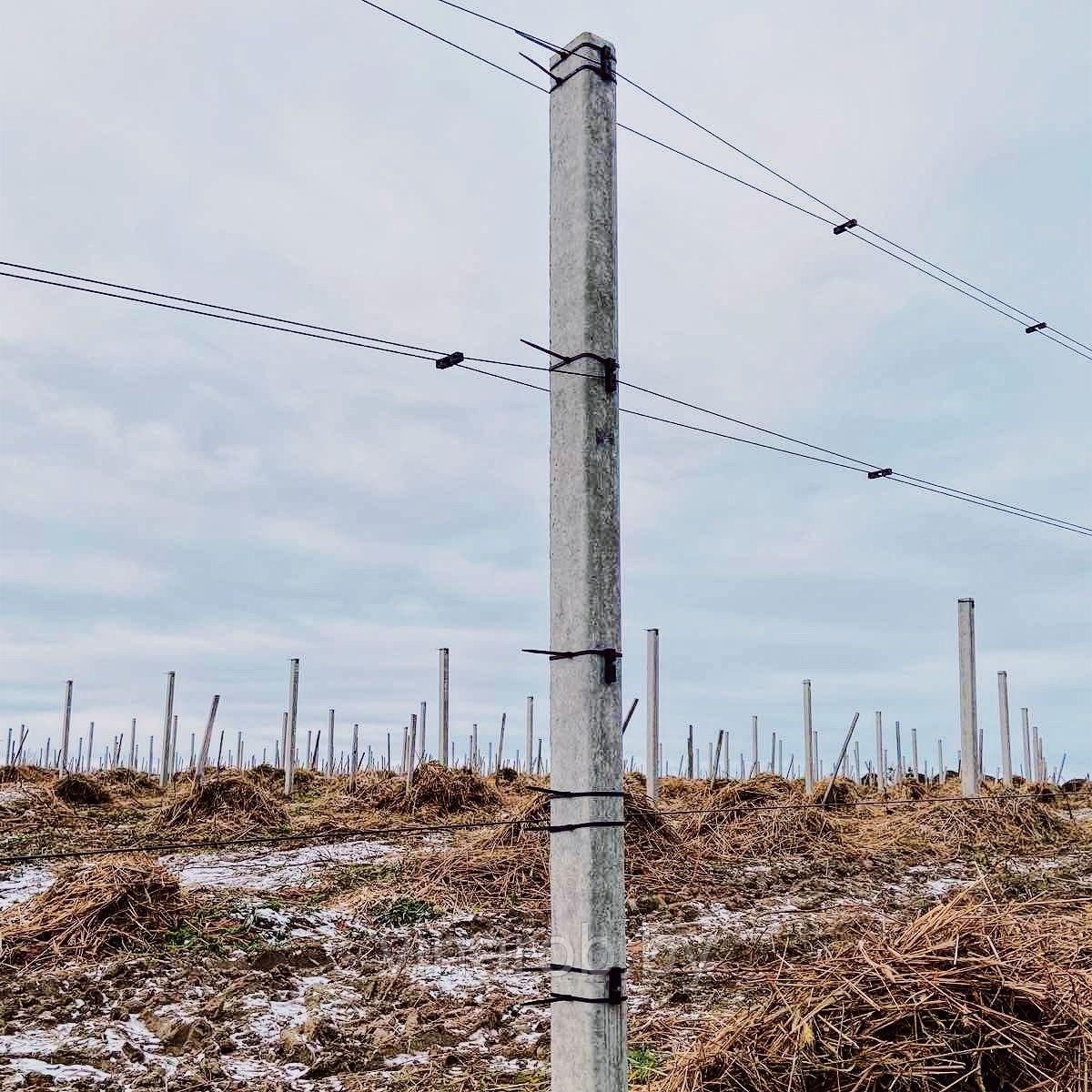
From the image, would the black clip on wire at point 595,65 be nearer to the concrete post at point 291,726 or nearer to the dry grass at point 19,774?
the concrete post at point 291,726

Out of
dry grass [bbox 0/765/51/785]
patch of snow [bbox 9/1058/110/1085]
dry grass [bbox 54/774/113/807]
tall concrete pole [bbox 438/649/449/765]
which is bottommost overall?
patch of snow [bbox 9/1058/110/1085]

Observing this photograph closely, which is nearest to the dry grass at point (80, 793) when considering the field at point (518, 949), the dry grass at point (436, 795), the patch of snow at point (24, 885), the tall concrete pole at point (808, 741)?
the field at point (518, 949)

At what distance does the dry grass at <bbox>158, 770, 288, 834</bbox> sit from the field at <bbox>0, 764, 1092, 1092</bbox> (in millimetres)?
33

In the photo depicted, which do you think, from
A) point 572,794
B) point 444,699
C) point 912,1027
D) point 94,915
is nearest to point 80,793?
point 444,699

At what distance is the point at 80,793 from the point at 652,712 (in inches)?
362

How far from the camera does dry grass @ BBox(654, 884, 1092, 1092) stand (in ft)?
14.3

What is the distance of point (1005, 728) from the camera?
1630 cm

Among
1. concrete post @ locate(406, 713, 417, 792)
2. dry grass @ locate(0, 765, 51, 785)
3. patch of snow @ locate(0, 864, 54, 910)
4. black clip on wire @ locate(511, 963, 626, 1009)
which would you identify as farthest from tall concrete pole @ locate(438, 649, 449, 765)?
black clip on wire @ locate(511, 963, 626, 1009)

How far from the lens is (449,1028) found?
249 inches

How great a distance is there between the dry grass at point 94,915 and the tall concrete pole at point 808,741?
9886 millimetres

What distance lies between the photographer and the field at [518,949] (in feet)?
14.9

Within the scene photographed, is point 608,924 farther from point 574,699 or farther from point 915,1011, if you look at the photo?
point 915,1011

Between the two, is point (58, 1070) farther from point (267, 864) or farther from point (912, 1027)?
point (267, 864)

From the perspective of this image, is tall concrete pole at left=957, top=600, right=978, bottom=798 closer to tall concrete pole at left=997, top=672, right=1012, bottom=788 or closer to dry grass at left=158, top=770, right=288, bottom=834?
tall concrete pole at left=997, top=672, right=1012, bottom=788
